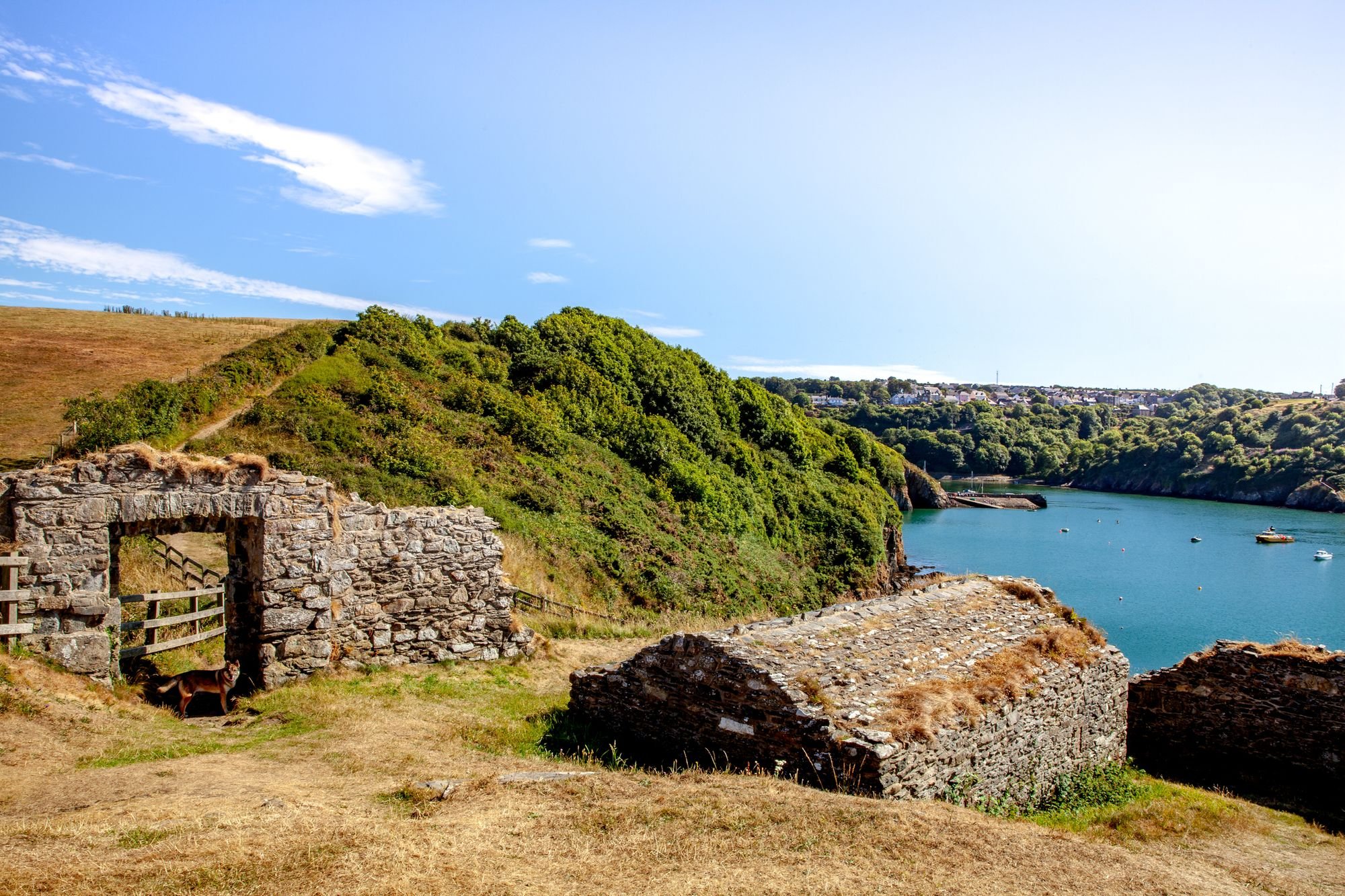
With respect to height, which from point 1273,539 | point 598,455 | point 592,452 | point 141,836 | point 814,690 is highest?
point 592,452

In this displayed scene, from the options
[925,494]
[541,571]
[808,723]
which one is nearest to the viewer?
[808,723]

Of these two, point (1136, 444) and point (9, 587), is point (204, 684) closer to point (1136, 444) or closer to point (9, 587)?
point (9, 587)

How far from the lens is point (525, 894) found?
5969mm

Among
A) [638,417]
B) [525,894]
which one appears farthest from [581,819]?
[638,417]

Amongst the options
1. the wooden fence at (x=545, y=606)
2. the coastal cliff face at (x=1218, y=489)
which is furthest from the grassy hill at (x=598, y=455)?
the coastal cliff face at (x=1218, y=489)

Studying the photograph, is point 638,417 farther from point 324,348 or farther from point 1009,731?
point 1009,731

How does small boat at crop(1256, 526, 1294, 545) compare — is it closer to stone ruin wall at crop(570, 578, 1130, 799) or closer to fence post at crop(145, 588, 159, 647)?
stone ruin wall at crop(570, 578, 1130, 799)

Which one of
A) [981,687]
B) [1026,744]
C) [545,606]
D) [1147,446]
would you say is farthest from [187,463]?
[1147,446]

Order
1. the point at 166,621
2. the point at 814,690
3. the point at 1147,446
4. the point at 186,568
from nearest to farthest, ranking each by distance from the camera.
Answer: the point at 814,690 → the point at 166,621 → the point at 186,568 → the point at 1147,446

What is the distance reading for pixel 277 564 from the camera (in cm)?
1262

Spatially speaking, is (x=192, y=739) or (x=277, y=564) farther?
(x=277, y=564)

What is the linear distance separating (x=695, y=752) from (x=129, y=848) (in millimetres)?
6149

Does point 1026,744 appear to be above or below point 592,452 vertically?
below

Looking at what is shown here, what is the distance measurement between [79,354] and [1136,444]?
131m
